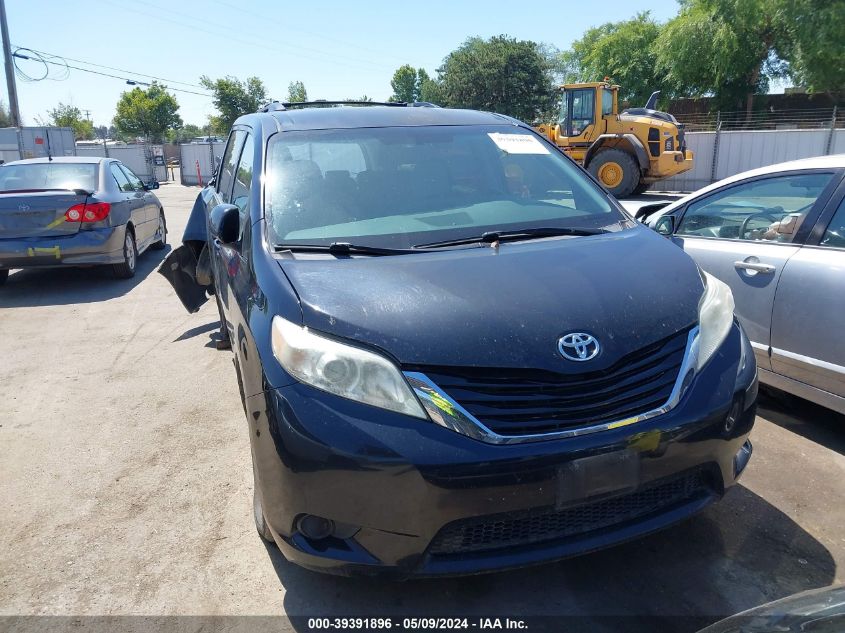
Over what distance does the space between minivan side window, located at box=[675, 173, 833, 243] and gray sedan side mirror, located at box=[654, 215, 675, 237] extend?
0.15ft

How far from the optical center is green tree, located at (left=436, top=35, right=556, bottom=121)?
48625mm

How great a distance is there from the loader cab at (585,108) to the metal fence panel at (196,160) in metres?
16.9

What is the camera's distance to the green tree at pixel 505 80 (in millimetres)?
48625

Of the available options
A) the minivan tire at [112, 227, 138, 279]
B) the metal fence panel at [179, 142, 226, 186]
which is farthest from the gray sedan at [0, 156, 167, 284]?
the metal fence panel at [179, 142, 226, 186]

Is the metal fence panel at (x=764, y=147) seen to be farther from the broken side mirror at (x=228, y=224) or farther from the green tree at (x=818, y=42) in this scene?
the broken side mirror at (x=228, y=224)

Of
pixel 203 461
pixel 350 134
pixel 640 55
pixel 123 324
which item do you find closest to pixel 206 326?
pixel 123 324

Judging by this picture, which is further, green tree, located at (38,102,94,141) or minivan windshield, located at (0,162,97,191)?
green tree, located at (38,102,94,141)

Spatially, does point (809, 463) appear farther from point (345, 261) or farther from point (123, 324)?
point (123, 324)

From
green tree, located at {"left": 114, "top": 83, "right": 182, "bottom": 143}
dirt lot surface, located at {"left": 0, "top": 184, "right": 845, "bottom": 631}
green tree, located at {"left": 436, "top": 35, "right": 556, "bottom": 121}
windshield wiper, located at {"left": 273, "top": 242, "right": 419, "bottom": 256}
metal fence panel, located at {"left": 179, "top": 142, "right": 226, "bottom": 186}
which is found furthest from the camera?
green tree, located at {"left": 114, "top": 83, "right": 182, "bottom": 143}

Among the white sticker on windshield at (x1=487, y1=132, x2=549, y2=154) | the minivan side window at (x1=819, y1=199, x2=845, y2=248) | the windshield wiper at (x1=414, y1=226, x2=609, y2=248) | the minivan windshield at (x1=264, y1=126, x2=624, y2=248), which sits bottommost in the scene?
the minivan side window at (x1=819, y1=199, x2=845, y2=248)

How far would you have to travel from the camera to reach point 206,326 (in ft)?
21.1

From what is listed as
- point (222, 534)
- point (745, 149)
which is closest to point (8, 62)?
point (745, 149)

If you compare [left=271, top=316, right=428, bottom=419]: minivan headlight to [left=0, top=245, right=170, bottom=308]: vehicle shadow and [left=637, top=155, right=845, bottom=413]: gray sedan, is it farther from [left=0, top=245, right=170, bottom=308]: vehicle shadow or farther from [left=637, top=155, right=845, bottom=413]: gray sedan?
[left=0, top=245, right=170, bottom=308]: vehicle shadow

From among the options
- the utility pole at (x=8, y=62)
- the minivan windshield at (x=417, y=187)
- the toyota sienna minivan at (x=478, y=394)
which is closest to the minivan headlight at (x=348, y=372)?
the toyota sienna minivan at (x=478, y=394)
